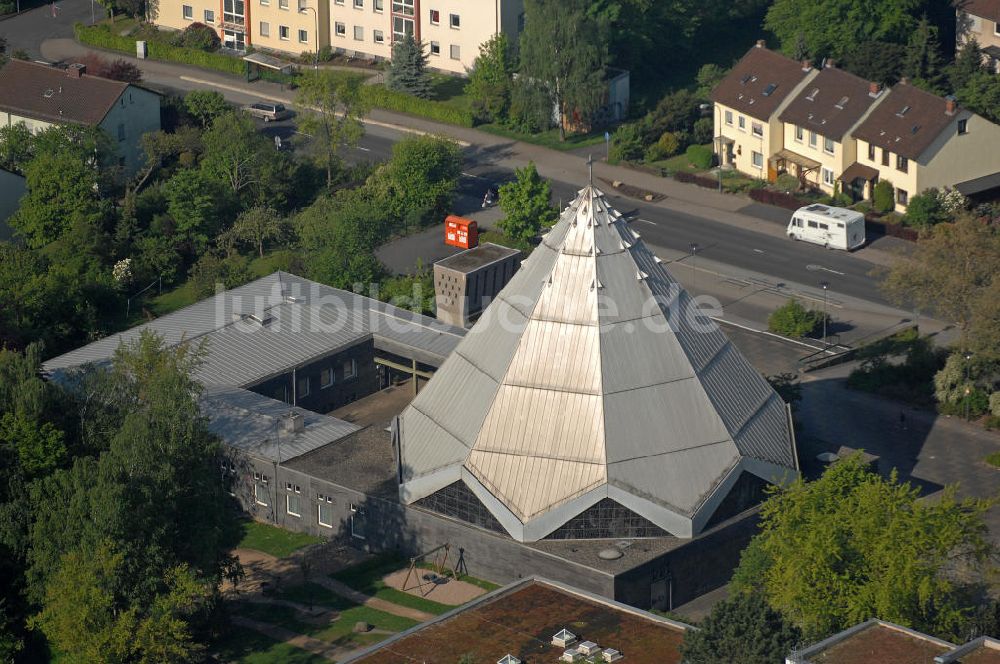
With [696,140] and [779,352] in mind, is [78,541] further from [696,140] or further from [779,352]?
[696,140]

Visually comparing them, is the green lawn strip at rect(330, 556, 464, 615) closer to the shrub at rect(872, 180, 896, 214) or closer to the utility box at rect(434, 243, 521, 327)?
the utility box at rect(434, 243, 521, 327)

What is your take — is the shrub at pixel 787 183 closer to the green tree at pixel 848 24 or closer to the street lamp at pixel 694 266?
the street lamp at pixel 694 266

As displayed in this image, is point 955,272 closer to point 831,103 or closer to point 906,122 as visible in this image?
point 906,122

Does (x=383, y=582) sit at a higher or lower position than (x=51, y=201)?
lower

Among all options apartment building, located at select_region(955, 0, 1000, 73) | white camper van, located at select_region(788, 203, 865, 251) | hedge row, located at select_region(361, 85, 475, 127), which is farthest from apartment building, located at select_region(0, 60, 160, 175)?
apartment building, located at select_region(955, 0, 1000, 73)

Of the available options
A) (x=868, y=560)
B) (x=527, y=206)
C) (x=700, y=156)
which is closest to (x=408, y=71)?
(x=700, y=156)

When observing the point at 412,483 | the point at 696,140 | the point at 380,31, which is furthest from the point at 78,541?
the point at 380,31
